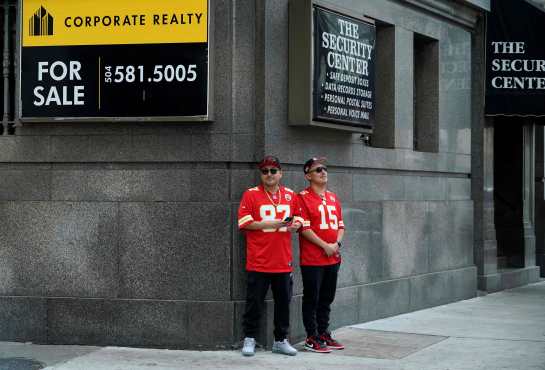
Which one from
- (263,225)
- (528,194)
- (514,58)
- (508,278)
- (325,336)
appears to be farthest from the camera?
(528,194)

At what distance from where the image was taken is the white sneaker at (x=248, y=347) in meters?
10.4

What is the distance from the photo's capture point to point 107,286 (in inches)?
434

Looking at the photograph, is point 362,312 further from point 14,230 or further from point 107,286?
point 14,230

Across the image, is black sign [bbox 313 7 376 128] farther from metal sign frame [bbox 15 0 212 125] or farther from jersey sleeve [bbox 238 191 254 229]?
jersey sleeve [bbox 238 191 254 229]

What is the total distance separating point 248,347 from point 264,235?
112cm

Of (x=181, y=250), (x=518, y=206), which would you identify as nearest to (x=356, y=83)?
(x=181, y=250)

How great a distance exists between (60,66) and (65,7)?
63 cm

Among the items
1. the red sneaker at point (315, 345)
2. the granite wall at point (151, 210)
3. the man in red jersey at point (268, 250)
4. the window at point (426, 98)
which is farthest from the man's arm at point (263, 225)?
the window at point (426, 98)

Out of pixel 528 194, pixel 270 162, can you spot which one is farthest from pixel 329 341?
pixel 528 194

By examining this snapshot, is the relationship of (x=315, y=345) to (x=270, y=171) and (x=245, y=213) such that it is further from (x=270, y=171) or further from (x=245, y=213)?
(x=270, y=171)

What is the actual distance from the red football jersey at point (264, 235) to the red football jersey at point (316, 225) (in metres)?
0.31

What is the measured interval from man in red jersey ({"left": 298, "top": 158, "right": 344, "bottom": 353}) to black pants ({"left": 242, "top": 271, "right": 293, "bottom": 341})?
323 millimetres

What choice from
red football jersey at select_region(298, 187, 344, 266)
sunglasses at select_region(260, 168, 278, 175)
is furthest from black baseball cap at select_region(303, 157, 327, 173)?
sunglasses at select_region(260, 168, 278, 175)

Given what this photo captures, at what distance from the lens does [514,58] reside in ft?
56.4
